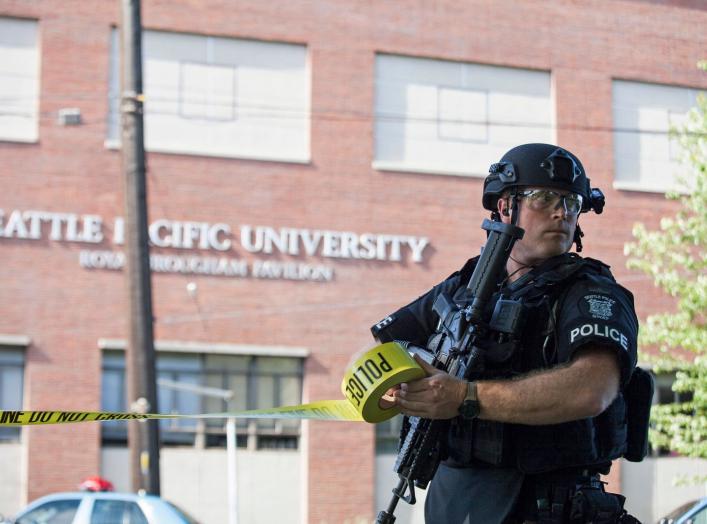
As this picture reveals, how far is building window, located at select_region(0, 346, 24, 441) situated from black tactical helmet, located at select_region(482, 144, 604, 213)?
1878cm

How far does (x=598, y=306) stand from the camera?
3.51 metres

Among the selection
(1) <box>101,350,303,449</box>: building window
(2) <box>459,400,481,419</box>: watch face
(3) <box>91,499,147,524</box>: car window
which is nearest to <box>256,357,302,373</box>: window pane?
(1) <box>101,350,303,449</box>: building window

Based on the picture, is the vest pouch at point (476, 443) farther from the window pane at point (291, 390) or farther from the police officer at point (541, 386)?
the window pane at point (291, 390)

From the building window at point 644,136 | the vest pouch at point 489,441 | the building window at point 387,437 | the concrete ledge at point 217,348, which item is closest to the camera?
the vest pouch at point 489,441

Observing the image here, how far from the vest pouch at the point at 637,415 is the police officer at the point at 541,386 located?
0.20 ft

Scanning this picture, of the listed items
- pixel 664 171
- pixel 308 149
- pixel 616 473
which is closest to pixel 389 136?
pixel 308 149

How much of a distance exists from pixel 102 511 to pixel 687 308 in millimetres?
10037

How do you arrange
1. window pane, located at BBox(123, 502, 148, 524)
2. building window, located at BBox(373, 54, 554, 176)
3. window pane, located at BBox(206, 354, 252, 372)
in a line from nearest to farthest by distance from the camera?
1. window pane, located at BBox(123, 502, 148, 524)
2. window pane, located at BBox(206, 354, 252, 372)
3. building window, located at BBox(373, 54, 554, 176)

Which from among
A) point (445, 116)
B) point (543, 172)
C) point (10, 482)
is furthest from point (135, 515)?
point (445, 116)

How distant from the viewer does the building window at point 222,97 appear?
2286 centimetres

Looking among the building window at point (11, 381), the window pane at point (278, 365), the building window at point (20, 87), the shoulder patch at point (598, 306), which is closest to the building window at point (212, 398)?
the window pane at point (278, 365)

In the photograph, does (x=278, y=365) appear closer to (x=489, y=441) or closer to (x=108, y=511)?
(x=108, y=511)

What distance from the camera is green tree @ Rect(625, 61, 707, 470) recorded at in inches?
723

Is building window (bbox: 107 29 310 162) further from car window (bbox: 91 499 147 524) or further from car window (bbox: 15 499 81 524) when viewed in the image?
car window (bbox: 91 499 147 524)
